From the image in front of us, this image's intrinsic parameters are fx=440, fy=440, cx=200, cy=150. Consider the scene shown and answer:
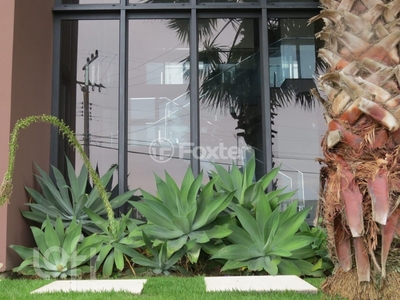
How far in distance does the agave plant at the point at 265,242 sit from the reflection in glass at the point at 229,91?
6.01 ft

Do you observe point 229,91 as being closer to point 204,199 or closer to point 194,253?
point 204,199

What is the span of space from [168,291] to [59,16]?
3864 millimetres

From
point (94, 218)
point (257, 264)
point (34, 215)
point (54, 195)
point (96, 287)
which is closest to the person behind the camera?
point (96, 287)

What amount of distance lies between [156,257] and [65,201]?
1300mm

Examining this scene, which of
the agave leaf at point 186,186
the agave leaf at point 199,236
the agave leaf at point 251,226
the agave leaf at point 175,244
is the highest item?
the agave leaf at point 186,186

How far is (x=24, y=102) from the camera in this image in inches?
172

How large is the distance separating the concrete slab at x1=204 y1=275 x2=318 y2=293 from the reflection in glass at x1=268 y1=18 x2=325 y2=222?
2507mm

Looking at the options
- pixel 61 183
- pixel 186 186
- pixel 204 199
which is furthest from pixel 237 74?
pixel 61 183

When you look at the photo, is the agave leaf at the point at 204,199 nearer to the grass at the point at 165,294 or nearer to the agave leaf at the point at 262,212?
the agave leaf at the point at 262,212

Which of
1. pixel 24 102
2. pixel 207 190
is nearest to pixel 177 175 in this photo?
pixel 207 190

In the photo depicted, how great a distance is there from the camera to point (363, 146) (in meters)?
2.32

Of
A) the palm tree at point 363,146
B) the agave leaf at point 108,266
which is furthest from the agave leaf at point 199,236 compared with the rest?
the palm tree at point 363,146

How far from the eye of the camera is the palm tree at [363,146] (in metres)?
2.22

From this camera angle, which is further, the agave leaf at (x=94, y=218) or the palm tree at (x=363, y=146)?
Result: the agave leaf at (x=94, y=218)
